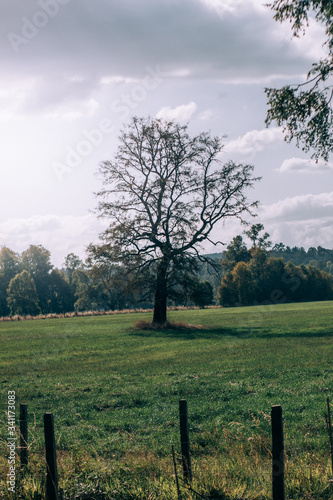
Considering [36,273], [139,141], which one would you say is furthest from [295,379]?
[36,273]

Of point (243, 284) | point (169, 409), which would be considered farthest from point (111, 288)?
point (169, 409)

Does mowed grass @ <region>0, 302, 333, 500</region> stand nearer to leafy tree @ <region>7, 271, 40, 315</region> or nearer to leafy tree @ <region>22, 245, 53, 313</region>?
leafy tree @ <region>7, 271, 40, 315</region>

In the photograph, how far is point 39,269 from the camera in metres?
109

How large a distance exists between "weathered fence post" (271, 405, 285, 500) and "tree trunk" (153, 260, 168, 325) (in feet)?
105

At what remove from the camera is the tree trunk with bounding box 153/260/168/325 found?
37.6 m

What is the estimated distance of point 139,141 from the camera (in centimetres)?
3891

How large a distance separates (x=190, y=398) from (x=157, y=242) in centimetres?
2544

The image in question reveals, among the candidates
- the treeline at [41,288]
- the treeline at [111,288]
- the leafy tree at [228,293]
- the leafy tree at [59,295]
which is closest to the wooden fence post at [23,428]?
the treeline at [41,288]

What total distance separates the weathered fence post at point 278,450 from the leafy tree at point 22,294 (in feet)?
307

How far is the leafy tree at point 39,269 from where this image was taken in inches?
4210

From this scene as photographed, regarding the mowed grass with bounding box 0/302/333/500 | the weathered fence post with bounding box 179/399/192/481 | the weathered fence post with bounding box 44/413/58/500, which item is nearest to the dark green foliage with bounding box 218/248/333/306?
the mowed grass with bounding box 0/302/333/500

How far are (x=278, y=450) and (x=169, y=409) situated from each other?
7446 millimetres

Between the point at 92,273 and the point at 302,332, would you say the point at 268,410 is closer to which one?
the point at 302,332

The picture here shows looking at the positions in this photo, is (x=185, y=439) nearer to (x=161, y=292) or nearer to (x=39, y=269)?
Answer: (x=161, y=292)
